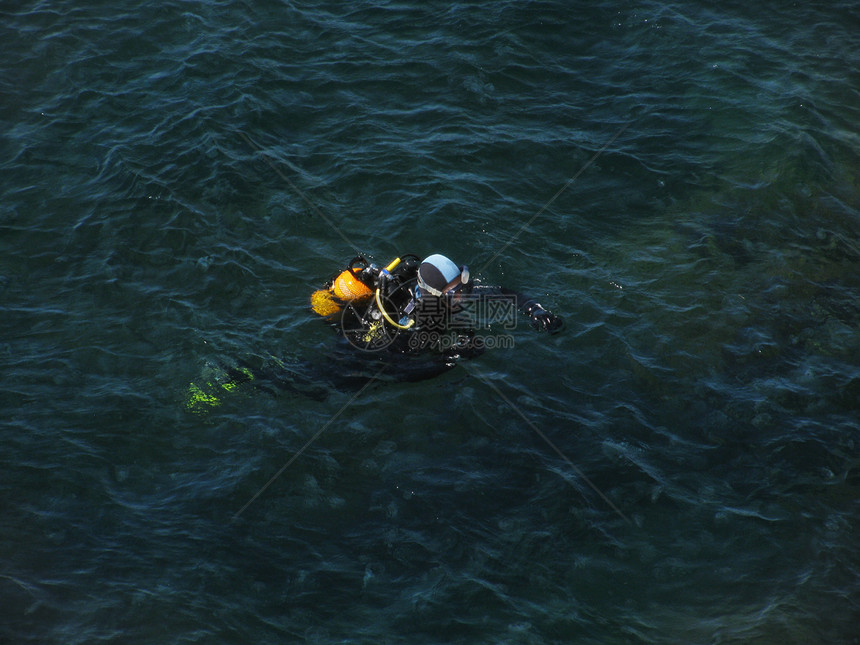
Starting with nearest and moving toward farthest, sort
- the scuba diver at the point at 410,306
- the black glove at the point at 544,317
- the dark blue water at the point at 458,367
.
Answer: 1. the dark blue water at the point at 458,367
2. the scuba diver at the point at 410,306
3. the black glove at the point at 544,317

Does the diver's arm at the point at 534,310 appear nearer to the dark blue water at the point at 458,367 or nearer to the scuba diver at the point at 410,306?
the scuba diver at the point at 410,306

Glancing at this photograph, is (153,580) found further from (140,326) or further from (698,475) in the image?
(698,475)

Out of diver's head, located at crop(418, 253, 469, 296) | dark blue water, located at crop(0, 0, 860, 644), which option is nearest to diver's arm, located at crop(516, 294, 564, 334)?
dark blue water, located at crop(0, 0, 860, 644)

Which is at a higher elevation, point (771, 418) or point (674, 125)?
point (674, 125)

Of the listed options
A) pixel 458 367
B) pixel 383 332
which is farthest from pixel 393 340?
pixel 458 367

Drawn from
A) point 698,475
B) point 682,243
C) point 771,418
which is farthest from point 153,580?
point 682,243

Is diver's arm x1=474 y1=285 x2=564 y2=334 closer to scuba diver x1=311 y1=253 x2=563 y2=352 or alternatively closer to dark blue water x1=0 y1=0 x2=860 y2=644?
scuba diver x1=311 y1=253 x2=563 y2=352

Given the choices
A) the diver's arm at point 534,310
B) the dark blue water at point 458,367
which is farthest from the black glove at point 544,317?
the dark blue water at point 458,367
